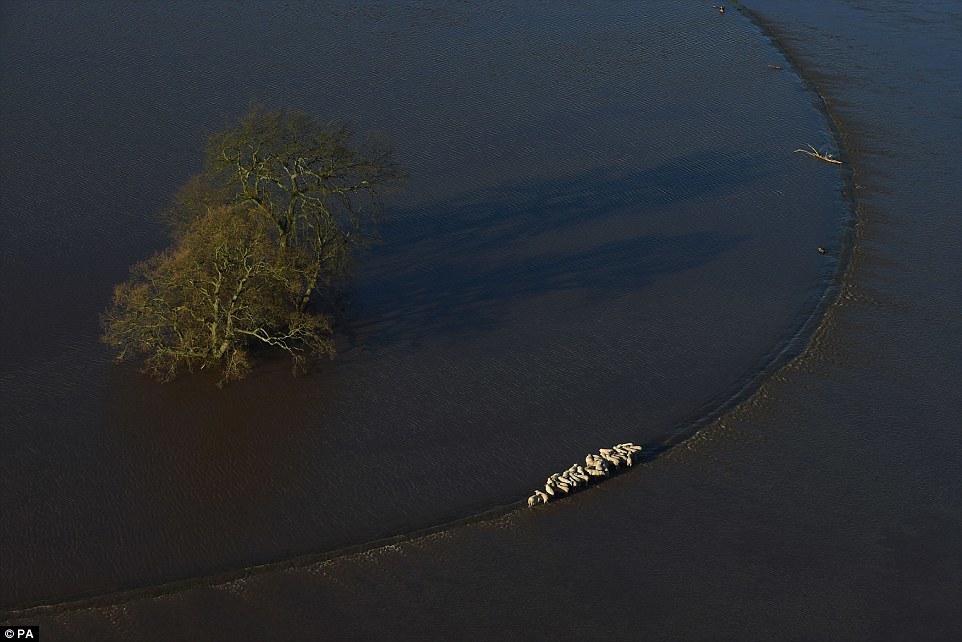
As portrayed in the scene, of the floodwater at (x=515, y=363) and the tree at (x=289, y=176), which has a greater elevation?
the tree at (x=289, y=176)

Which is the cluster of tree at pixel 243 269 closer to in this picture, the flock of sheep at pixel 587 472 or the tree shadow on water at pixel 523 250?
the tree shadow on water at pixel 523 250

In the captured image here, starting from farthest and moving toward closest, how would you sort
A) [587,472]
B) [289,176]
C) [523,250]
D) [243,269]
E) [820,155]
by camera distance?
[820,155] < [523,250] < [289,176] < [243,269] < [587,472]

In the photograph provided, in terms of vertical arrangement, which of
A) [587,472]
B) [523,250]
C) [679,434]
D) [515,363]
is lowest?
[679,434]

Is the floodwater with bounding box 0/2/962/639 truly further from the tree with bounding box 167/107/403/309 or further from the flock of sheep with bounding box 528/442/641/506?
the tree with bounding box 167/107/403/309

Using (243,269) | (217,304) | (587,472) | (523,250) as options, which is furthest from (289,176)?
(587,472)

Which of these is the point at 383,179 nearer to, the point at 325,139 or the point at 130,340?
the point at 325,139

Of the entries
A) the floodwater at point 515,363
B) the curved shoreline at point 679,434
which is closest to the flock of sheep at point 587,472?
the floodwater at point 515,363

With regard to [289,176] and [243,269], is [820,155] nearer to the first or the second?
[289,176]
